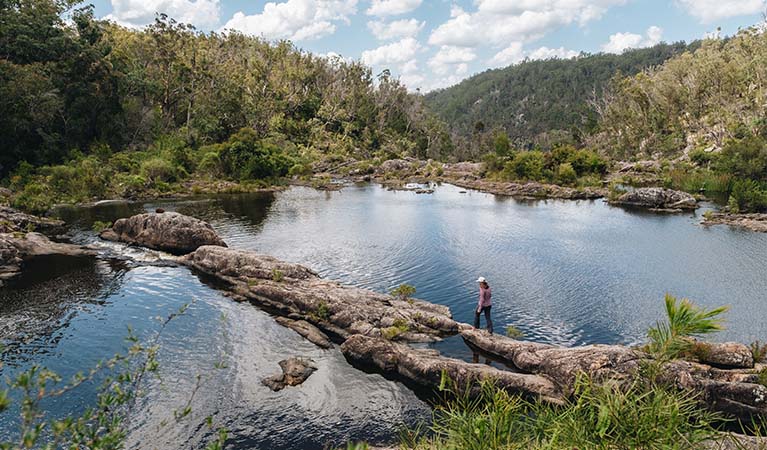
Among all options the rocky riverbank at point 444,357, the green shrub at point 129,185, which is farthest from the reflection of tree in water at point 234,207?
the rocky riverbank at point 444,357

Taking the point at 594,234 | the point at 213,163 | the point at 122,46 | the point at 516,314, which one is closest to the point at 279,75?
the point at 122,46

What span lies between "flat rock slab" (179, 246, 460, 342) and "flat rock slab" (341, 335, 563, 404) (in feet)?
4.93

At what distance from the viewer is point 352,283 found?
30.5 metres

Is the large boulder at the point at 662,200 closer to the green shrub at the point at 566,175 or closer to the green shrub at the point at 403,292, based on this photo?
the green shrub at the point at 566,175

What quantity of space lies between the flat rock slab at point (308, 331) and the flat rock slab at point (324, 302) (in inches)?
17.0

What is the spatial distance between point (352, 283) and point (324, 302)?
18.3ft

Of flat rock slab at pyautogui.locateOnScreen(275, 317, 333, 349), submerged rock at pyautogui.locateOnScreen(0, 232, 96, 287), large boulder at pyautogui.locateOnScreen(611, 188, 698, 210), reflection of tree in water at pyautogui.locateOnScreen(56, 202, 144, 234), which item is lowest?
flat rock slab at pyautogui.locateOnScreen(275, 317, 333, 349)

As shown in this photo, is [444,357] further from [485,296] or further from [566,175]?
[566,175]

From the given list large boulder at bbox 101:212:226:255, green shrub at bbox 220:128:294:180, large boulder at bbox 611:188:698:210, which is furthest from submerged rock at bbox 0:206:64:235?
large boulder at bbox 611:188:698:210

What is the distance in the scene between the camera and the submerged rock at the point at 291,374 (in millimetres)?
18486

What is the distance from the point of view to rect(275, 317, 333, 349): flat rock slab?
22.3 metres

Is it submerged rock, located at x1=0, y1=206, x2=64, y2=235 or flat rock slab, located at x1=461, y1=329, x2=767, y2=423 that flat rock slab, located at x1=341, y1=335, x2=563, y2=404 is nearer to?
flat rock slab, located at x1=461, y1=329, x2=767, y2=423

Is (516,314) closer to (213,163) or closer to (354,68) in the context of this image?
(213,163)

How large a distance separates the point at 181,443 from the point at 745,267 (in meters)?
37.0
